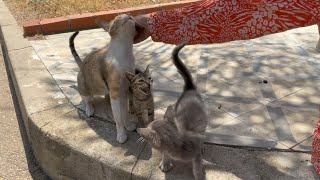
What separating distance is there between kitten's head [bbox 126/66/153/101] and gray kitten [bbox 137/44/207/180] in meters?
0.22

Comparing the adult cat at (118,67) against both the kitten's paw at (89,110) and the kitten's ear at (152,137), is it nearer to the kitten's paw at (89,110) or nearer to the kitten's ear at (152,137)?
the kitten's paw at (89,110)

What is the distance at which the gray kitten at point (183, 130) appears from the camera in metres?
2.30

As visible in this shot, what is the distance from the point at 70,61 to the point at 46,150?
53.8 inches

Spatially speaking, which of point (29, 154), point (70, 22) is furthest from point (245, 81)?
point (70, 22)

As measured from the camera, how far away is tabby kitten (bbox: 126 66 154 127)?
99.9 inches

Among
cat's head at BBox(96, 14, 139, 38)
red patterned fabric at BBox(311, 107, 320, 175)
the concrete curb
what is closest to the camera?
red patterned fabric at BBox(311, 107, 320, 175)

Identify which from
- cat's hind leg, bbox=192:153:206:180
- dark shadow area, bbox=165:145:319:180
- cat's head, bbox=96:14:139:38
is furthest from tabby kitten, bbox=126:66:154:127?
cat's hind leg, bbox=192:153:206:180

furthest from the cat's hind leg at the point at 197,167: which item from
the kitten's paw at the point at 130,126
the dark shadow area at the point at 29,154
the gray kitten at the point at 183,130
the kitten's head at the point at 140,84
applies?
the dark shadow area at the point at 29,154

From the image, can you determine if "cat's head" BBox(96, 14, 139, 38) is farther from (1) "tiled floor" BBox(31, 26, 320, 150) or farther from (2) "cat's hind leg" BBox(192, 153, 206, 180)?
(2) "cat's hind leg" BBox(192, 153, 206, 180)

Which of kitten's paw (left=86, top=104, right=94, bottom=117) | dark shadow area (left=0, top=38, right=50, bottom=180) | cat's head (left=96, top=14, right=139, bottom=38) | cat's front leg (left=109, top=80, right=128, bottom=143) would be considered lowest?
dark shadow area (left=0, top=38, right=50, bottom=180)

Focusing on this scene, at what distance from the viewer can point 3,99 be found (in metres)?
4.18

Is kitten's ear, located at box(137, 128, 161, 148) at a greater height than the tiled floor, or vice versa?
kitten's ear, located at box(137, 128, 161, 148)

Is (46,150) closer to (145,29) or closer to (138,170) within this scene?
(138,170)

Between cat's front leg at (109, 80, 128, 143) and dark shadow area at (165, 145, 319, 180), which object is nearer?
dark shadow area at (165, 145, 319, 180)
